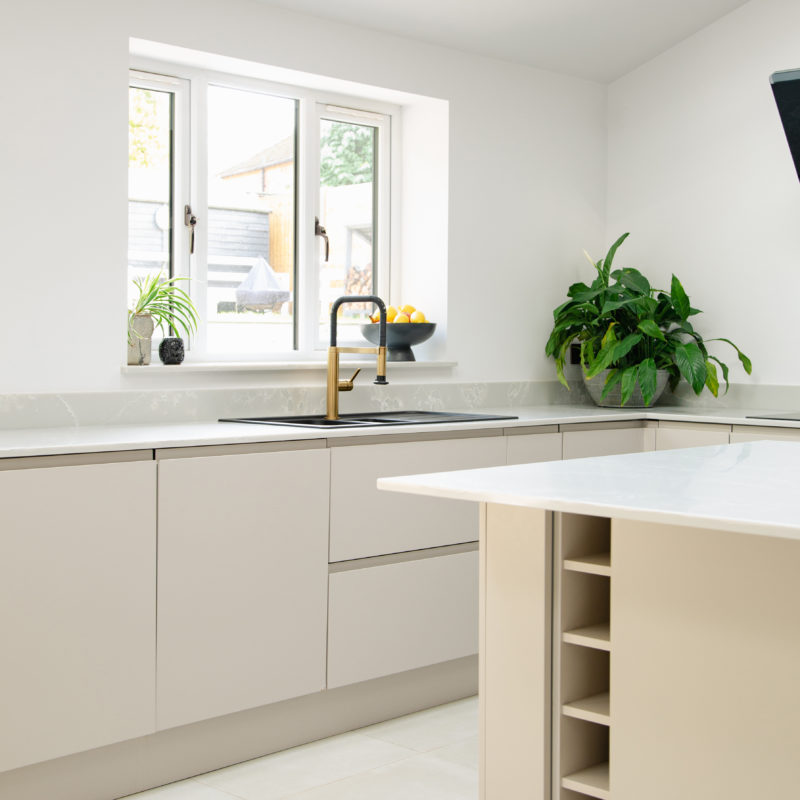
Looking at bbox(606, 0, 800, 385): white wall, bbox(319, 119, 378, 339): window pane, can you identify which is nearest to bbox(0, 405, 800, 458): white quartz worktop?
bbox(606, 0, 800, 385): white wall

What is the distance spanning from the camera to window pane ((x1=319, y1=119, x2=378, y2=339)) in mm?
3984

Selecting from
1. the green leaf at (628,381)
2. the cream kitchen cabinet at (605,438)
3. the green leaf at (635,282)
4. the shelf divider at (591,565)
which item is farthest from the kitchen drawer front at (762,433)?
the shelf divider at (591,565)

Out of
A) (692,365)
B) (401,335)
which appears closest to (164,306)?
(401,335)

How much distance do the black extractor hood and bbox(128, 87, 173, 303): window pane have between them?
6.48ft

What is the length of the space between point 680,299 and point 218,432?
218 cm

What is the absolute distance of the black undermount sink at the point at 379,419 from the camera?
3.27 m

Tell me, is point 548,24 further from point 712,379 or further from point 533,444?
point 533,444

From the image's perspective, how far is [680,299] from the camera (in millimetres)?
4164

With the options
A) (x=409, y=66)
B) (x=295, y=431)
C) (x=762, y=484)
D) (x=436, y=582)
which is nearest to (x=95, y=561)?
(x=295, y=431)

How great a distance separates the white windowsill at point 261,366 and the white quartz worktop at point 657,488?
5.16 feet

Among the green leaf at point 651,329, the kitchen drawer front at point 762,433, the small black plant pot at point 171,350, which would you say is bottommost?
the kitchen drawer front at point 762,433

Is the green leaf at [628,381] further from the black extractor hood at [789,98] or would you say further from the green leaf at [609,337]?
the black extractor hood at [789,98]

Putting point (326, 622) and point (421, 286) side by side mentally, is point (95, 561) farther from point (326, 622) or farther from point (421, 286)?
point (421, 286)

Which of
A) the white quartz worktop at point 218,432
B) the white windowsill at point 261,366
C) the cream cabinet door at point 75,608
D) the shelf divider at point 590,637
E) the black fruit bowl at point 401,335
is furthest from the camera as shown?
the black fruit bowl at point 401,335
